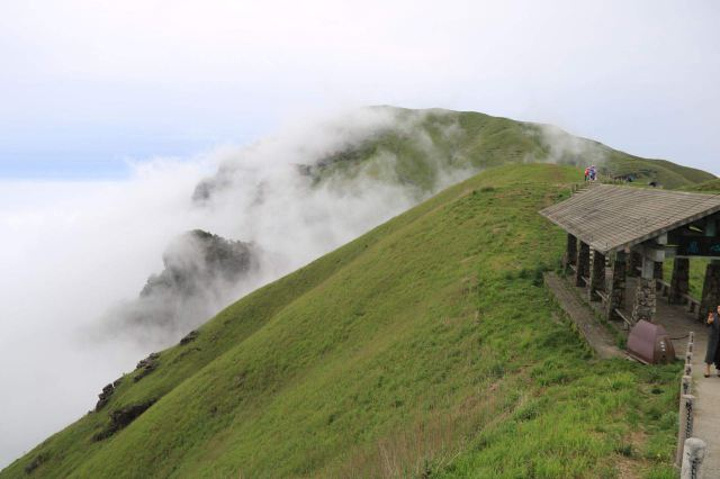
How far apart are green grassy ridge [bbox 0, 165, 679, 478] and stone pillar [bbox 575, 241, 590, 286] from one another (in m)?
2.41

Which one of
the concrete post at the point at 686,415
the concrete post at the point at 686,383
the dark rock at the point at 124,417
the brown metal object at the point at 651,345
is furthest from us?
the dark rock at the point at 124,417

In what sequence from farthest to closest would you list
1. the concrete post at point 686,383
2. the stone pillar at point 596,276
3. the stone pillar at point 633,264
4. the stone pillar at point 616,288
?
the stone pillar at point 633,264
the stone pillar at point 596,276
the stone pillar at point 616,288
the concrete post at point 686,383

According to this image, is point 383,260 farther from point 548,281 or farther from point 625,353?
point 625,353

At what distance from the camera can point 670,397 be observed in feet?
39.8

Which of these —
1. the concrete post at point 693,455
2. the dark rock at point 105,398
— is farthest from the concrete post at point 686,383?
the dark rock at point 105,398

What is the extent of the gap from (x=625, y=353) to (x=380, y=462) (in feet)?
33.4

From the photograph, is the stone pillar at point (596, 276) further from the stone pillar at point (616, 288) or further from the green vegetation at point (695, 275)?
the green vegetation at point (695, 275)

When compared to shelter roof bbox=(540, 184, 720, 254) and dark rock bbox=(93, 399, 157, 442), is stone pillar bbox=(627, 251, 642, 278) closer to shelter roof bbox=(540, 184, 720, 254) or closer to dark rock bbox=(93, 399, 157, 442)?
shelter roof bbox=(540, 184, 720, 254)

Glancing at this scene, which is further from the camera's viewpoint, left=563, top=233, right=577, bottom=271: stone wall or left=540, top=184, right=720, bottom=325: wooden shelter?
left=563, top=233, right=577, bottom=271: stone wall

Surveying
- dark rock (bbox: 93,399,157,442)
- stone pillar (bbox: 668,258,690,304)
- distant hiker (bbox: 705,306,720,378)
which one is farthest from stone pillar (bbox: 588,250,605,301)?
dark rock (bbox: 93,399,157,442)

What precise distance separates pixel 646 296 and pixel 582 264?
8.26 m

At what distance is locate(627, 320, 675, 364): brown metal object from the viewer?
14758mm

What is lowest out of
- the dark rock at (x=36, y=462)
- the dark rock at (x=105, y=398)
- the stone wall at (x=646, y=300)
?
the dark rock at (x=36, y=462)

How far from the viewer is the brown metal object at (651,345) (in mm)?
14758
